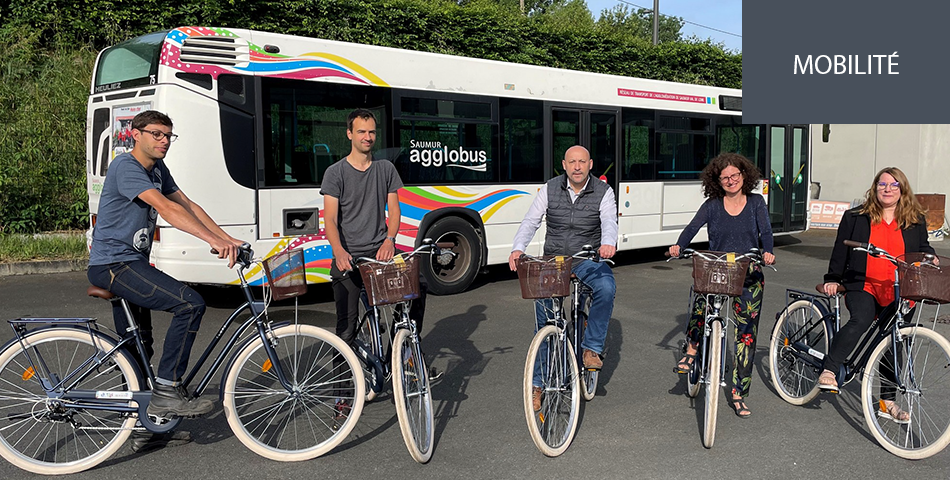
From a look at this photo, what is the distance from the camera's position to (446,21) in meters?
16.7

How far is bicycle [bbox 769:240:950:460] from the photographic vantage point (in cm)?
421

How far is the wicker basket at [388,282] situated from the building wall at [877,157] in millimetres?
17920

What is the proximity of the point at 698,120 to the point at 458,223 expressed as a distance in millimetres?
5321

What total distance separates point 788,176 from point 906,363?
11.5m

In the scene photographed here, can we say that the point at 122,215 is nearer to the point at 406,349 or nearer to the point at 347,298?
the point at 347,298

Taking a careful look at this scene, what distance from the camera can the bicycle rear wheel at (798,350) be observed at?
508cm

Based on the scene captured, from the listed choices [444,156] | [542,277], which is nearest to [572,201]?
[542,277]

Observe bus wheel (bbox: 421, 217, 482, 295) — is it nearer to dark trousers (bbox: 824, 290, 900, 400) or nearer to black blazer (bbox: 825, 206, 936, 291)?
black blazer (bbox: 825, 206, 936, 291)

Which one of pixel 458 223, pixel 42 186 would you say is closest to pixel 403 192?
pixel 458 223

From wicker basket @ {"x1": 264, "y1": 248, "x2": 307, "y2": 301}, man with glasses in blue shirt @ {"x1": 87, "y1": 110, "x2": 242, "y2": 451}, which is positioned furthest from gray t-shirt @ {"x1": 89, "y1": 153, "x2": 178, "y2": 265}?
wicker basket @ {"x1": 264, "y1": 248, "x2": 307, "y2": 301}

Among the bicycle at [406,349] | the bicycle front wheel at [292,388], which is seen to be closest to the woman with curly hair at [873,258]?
the bicycle at [406,349]

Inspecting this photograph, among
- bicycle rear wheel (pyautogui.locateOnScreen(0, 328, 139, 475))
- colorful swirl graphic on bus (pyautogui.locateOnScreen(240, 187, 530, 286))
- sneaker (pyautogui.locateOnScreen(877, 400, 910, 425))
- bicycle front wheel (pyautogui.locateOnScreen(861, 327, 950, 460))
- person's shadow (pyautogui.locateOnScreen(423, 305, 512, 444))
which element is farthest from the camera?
colorful swirl graphic on bus (pyautogui.locateOnScreen(240, 187, 530, 286))

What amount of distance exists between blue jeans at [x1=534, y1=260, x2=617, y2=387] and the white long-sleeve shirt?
0.61ft

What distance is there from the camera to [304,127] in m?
8.44
